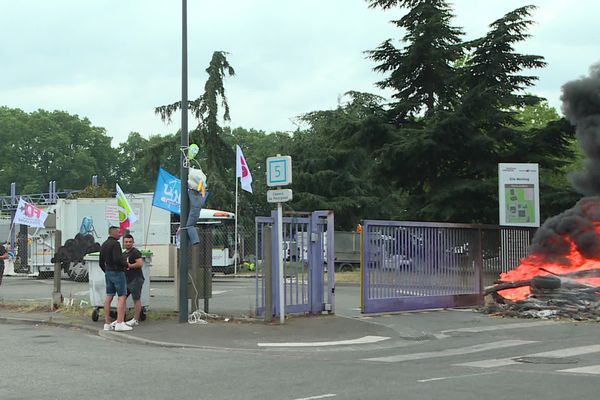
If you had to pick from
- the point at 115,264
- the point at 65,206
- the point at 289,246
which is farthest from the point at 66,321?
the point at 65,206

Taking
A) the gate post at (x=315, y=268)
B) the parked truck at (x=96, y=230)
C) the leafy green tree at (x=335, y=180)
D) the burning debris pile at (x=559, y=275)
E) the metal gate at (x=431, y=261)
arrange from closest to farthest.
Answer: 1. the gate post at (x=315, y=268)
2. the burning debris pile at (x=559, y=275)
3. the metal gate at (x=431, y=261)
4. the parked truck at (x=96, y=230)
5. the leafy green tree at (x=335, y=180)

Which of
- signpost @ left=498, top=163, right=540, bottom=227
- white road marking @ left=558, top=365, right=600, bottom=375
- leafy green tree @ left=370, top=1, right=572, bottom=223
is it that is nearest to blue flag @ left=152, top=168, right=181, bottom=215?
signpost @ left=498, top=163, right=540, bottom=227

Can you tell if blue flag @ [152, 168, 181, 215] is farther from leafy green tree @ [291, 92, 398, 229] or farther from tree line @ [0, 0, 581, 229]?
leafy green tree @ [291, 92, 398, 229]

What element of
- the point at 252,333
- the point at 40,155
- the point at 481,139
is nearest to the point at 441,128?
the point at 481,139

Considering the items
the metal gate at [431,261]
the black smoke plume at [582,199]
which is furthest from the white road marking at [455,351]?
the black smoke plume at [582,199]

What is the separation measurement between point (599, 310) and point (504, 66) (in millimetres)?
18098

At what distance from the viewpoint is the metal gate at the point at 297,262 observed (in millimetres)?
13766

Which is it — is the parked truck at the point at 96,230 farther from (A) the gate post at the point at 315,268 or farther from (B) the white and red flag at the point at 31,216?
(A) the gate post at the point at 315,268

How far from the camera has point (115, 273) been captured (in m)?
12.9

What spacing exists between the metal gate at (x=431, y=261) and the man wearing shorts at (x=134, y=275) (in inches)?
191

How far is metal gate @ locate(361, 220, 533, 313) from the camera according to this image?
51.7 ft

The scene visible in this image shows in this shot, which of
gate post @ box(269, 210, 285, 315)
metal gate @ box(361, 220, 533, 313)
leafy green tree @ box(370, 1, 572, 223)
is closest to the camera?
gate post @ box(269, 210, 285, 315)

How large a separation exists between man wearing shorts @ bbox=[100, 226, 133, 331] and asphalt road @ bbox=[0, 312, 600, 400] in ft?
1.85

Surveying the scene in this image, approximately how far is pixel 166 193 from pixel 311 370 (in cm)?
→ 900
